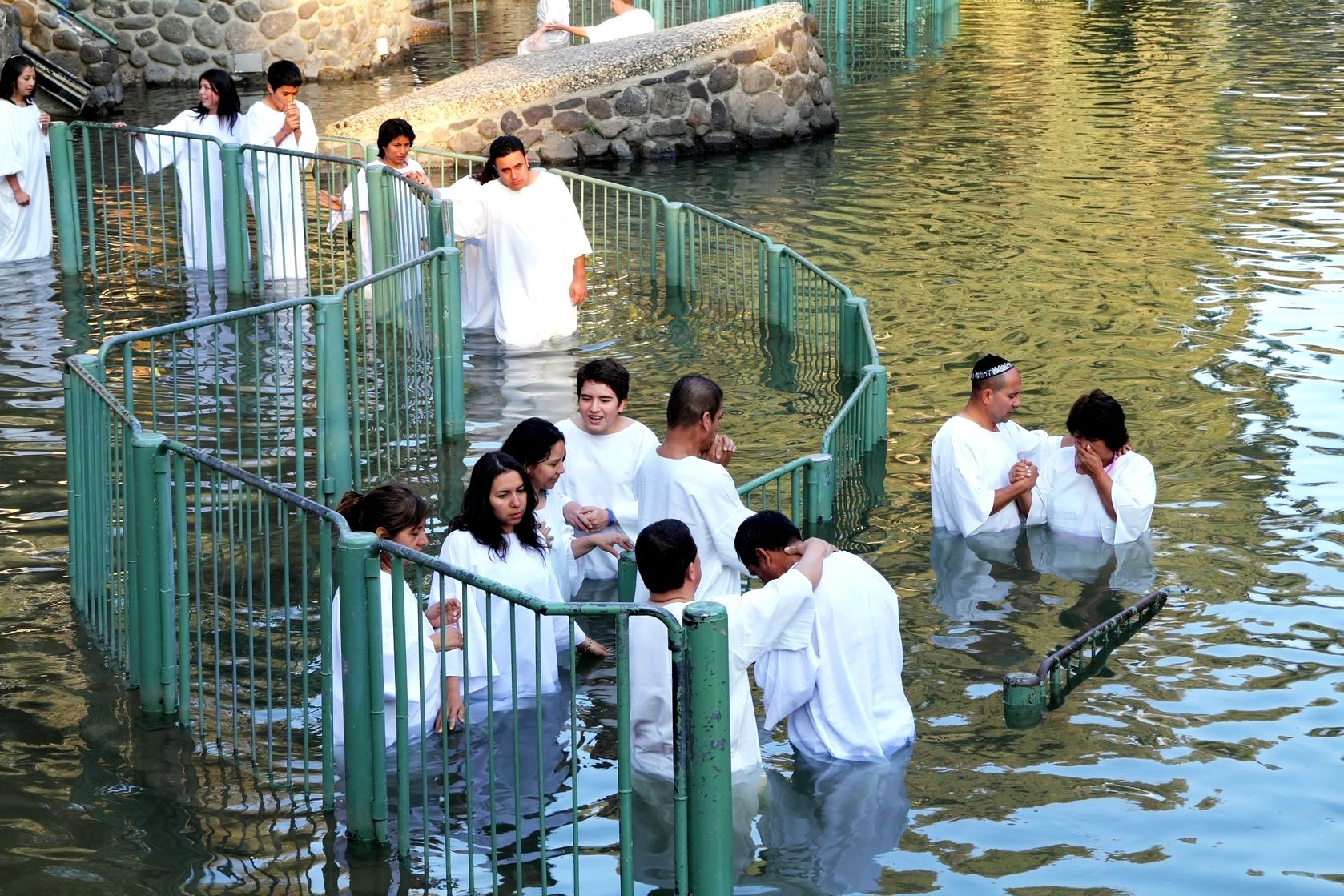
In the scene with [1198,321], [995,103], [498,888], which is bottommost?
[498,888]

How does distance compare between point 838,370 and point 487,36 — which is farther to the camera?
point 487,36

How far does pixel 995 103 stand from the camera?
22.7 metres

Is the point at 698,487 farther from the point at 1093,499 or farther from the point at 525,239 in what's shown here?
the point at 525,239

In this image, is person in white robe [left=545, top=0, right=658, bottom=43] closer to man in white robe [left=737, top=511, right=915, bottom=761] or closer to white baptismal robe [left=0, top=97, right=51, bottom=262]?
white baptismal robe [left=0, top=97, right=51, bottom=262]

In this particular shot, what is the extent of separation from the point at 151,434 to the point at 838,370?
624 centimetres

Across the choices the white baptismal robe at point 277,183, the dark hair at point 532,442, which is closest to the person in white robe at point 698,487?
the dark hair at point 532,442

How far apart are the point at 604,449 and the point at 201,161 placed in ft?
19.7

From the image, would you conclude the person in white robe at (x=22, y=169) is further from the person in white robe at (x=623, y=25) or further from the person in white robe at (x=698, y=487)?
the person in white robe at (x=623, y=25)

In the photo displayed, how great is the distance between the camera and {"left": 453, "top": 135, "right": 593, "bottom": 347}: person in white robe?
11.8 meters

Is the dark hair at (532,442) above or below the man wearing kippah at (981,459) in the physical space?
above

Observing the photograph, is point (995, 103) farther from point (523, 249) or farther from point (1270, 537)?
point (1270, 537)

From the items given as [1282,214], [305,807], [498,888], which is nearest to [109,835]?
[305,807]

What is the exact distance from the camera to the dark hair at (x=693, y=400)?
7.29 meters

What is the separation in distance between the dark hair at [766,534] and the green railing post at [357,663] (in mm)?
1400
